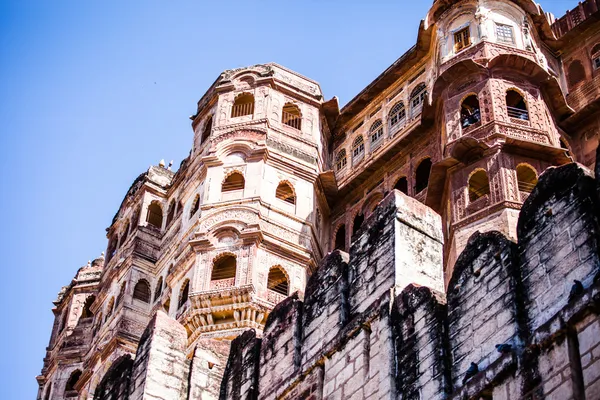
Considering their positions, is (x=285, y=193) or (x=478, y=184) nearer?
(x=478, y=184)

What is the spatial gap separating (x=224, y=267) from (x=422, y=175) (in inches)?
206

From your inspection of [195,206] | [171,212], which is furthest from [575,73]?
[171,212]

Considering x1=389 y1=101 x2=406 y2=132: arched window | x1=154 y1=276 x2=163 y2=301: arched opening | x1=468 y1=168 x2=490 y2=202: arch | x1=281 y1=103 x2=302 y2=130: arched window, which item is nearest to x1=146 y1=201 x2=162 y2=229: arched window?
x1=154 y1=276 x2=163 y2=301: arched opening

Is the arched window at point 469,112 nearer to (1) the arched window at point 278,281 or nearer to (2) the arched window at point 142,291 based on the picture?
(1) the arched window at point 278,281

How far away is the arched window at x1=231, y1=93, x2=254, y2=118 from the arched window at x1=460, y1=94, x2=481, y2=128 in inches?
294

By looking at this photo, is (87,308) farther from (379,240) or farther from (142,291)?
(379,240)

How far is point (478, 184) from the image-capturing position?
81.4 feet

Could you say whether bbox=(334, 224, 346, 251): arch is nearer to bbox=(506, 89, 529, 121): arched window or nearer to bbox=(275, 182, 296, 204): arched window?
bbox=(275, 182, 296, 204): arched window

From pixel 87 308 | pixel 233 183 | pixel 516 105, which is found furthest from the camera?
pixel 87 308

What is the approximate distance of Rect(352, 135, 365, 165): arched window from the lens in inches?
1225

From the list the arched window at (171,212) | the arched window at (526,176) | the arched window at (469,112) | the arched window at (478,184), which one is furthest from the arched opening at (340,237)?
the arched window at (526,176)

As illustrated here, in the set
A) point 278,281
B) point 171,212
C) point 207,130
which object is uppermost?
point 207,130

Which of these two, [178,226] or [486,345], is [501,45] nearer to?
[178,226]

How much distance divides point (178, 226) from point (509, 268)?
2412 cm
